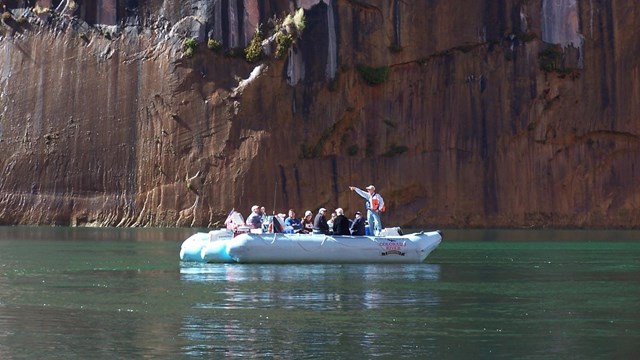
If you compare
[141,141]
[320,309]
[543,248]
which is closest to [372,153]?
[141,141]

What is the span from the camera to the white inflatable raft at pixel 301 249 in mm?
43375

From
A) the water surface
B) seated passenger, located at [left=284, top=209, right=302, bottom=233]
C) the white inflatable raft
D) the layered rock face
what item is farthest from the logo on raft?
the layered rock face

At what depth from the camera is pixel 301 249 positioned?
43.5 m

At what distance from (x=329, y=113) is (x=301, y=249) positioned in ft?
139

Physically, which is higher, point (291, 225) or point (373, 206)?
point (373, 206)

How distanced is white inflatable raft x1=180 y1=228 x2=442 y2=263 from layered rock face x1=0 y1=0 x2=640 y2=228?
1544 inches

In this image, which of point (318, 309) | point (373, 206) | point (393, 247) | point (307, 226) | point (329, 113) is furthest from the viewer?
point (329, 113)

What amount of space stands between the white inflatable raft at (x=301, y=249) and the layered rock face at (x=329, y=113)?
39.2m

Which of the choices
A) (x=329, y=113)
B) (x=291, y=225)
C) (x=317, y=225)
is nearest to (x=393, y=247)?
(x=317, y=225)

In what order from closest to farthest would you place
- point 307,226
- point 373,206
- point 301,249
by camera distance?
point 301,249 → point 373,206 → point 307,226

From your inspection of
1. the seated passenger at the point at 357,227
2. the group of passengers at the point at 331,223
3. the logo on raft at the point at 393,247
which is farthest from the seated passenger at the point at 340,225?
the logo on raft at the point at 393,247

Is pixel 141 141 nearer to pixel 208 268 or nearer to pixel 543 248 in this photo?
pixel 543 248

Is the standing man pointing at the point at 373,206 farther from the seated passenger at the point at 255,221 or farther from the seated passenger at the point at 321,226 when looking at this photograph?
the seated passenger at the point at 255,221

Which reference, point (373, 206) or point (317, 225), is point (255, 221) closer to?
point (317, 225)
